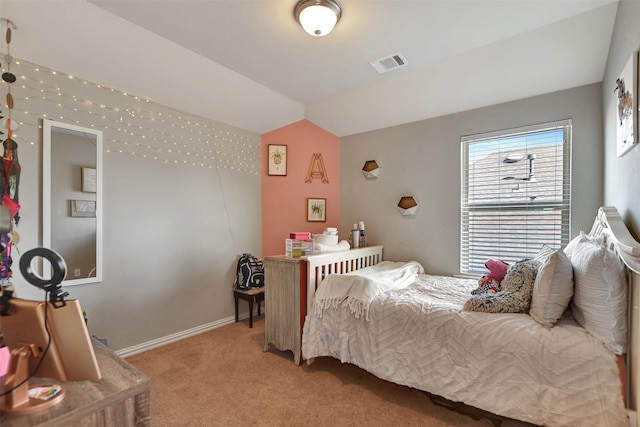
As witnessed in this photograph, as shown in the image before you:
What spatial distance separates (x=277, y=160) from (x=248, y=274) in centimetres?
144

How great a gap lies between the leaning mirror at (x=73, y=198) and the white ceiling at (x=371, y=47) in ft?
1.73

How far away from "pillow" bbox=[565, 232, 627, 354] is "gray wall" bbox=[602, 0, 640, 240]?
0.62 ft

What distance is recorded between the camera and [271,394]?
6.34 ft

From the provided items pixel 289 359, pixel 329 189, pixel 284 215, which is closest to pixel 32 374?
pixel 289 359

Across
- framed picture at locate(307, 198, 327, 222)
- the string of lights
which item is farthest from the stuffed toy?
the string of lights

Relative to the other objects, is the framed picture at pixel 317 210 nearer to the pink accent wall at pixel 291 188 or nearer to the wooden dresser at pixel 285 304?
the pink accent wall at pixel 291 188

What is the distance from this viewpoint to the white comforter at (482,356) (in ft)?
4.37

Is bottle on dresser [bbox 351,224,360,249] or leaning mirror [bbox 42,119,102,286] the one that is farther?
bottle on dresser [bbox 351,224,360,249]

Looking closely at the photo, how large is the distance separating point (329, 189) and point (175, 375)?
2.52 m

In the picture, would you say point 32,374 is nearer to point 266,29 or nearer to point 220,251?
point 266,29

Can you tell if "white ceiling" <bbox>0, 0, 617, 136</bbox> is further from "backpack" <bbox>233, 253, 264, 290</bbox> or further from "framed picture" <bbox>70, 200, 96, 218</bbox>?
"backpack" <bbox>233, 253, 264, 290</bbox>

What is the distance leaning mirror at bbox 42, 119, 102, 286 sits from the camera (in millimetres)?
2062

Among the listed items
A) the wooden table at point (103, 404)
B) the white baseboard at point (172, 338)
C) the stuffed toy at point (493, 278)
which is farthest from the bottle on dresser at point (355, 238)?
the wooden table at point (103, 404)

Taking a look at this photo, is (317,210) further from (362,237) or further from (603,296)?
(603,296)
